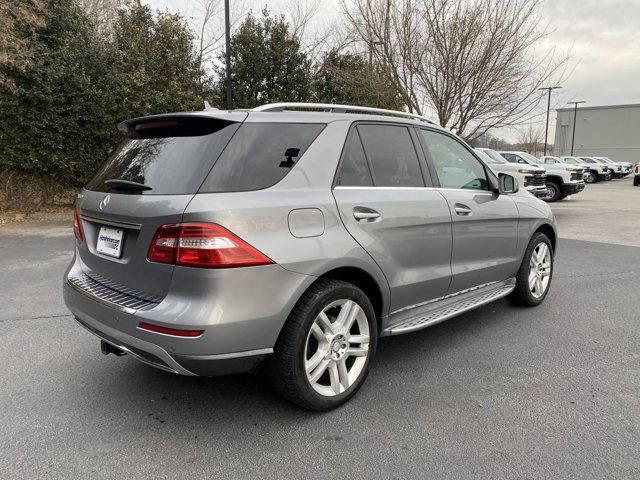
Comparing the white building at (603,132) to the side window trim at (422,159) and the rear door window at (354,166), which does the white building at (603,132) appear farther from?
the rear door window at (354,166)

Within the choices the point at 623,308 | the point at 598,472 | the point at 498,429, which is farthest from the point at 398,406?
the point at 623,308

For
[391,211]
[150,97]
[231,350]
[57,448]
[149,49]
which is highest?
[149,49]

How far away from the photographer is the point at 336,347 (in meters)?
2.82

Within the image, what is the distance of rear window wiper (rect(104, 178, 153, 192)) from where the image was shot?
2.58m

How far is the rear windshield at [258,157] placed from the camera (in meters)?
2.43

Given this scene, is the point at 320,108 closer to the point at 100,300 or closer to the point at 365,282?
the point at 365,282

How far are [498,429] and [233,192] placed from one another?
1936 mm

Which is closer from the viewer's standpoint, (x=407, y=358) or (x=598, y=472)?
(x=598, y=472)

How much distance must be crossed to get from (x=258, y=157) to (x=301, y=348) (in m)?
1.05

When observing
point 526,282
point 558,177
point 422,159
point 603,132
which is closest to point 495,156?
point 558,177

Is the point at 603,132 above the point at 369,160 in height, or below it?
above

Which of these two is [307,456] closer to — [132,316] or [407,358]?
[132,316]

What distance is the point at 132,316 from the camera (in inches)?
96.0

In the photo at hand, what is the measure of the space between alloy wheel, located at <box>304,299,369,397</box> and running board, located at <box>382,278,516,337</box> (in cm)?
28
